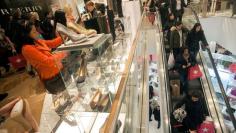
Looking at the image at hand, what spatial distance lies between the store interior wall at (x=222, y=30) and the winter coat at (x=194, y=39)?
2365 millimetres

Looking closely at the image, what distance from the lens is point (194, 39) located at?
5910 millimetres

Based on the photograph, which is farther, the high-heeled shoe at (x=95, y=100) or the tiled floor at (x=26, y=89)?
the tiled floor at (x=26, y=89)

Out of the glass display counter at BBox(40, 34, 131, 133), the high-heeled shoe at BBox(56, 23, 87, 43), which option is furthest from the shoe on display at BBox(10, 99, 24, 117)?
the high-heeled shoe at BBox(56, 23, 87, 43)

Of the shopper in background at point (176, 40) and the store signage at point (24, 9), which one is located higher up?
Result: the store signage at point (24, 9)

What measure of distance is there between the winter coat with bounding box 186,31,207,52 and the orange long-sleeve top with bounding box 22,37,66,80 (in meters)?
4.57

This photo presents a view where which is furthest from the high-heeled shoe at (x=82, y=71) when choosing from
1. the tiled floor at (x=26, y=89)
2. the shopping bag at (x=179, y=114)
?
the shopping bag at (x=179, y=114)

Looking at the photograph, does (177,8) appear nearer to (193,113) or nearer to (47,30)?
(193,113)

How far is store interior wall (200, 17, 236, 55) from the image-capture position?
7657 millimetres

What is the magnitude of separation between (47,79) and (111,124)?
161 cm

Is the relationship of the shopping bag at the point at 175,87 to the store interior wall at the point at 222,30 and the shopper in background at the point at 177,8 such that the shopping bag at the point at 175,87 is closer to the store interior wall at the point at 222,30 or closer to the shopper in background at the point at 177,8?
the shopper in background at the point at 177,8

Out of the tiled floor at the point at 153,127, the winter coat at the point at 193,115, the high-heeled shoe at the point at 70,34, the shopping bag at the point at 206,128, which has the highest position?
the high-heeled shoe at the point at 70,34

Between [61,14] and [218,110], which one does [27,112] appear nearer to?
[61,14]

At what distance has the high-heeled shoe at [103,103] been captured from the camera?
228 centimetres

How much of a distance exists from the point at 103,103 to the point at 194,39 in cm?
454
